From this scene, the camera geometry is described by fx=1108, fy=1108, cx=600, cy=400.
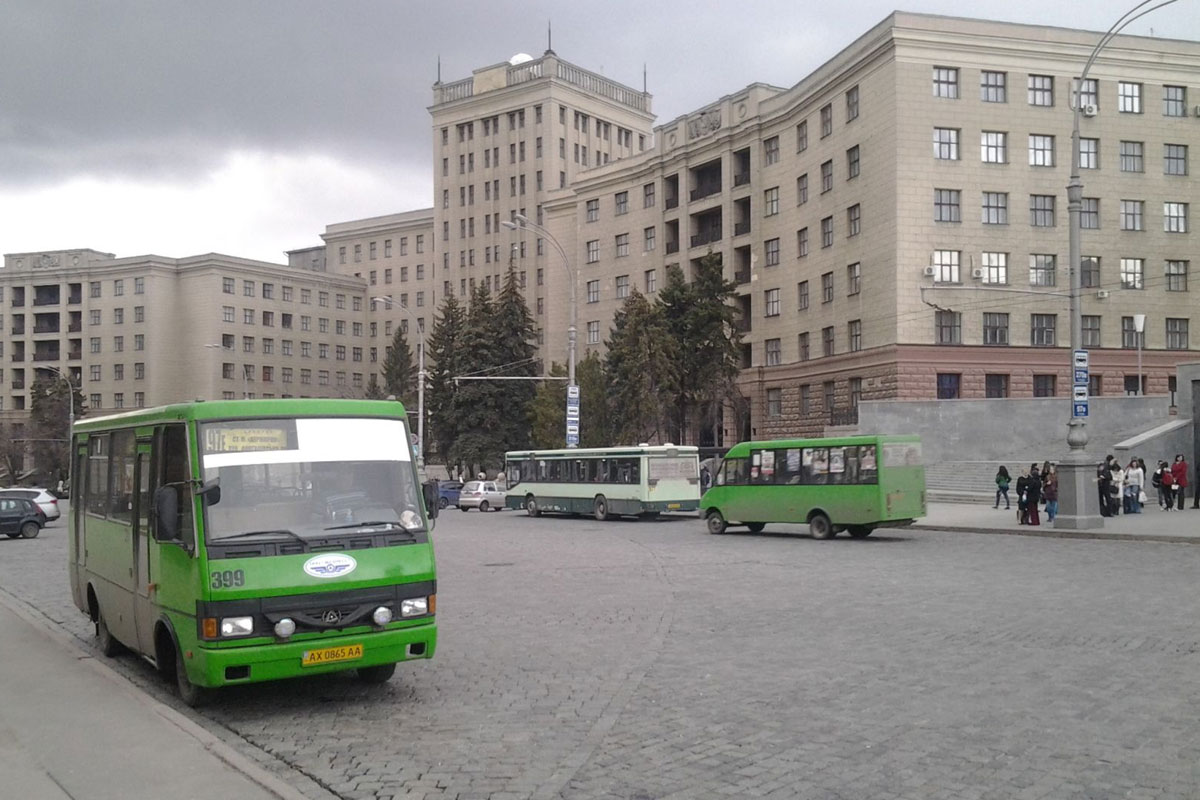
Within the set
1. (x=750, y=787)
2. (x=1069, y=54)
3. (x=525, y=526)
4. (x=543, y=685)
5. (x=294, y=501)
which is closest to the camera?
(x=750, y=787)

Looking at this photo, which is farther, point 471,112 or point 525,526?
point 471,112

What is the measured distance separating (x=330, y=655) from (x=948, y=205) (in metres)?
46.8

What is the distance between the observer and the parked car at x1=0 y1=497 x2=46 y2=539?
34.3m

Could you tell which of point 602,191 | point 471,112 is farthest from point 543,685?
point 471,112

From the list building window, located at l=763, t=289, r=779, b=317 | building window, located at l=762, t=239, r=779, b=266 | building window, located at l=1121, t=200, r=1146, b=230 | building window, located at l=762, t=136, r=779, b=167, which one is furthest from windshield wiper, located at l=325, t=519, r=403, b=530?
building window, located at l=762, t=136, r=779, b=167

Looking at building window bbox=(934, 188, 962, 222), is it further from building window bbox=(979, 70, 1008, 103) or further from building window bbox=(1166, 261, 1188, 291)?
building window bbox=(1166, 261, 1188, 291)

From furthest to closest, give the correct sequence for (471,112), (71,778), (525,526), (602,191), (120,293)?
(120,293) < (471,112) < (602,191) < (525,526) < (71,778)

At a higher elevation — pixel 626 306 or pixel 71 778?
pixel 626 306

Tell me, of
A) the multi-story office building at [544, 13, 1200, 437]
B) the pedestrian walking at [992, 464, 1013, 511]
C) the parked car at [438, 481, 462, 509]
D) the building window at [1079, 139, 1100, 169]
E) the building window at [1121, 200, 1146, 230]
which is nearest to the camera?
the pedestrian walking at [992, 464, 1013, 511]

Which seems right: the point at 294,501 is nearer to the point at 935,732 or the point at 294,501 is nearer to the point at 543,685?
the point at 543,685

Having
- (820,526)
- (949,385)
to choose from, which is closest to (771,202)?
(949,385)

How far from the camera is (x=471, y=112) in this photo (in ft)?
326

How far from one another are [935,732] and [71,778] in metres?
5.67

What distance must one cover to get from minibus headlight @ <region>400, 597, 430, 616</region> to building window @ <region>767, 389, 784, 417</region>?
2086 inches
